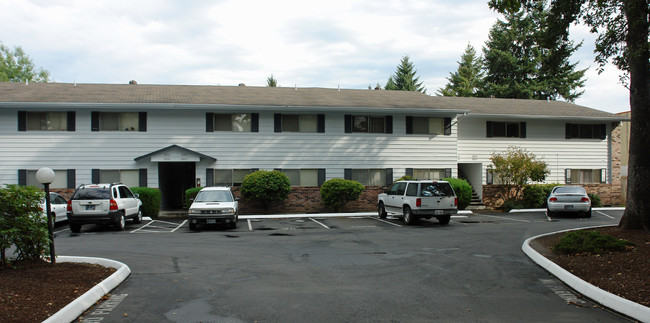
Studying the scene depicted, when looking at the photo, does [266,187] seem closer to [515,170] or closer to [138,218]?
[138,218]

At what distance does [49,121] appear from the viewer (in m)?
22.7

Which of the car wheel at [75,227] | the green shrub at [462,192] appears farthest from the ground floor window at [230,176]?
the green shrub at [462,192]

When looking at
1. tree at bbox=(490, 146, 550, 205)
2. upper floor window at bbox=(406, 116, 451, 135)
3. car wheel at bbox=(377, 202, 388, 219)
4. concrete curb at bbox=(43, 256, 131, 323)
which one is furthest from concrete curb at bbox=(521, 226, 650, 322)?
tree at bbox=(490, 146, 550, 205)

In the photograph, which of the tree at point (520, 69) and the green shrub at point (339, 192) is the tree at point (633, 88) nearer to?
the green shrub at point (339, 192)

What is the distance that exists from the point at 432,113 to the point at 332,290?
63.9 ft

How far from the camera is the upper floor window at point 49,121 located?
73.9 feet

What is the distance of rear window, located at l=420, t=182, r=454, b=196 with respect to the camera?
58.2ft

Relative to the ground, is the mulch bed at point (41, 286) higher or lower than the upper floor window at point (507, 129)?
lower

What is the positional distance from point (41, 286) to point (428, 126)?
70.9ft

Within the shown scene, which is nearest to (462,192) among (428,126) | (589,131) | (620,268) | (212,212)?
(428,126)

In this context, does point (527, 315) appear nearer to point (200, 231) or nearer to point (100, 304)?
point (100, 304)

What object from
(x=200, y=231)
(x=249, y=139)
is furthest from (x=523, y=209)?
(x=200, y=231)

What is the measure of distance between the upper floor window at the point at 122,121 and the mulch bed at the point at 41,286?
1502cm

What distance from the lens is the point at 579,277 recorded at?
8.17 meters
